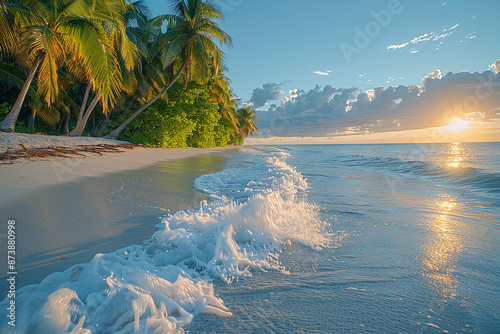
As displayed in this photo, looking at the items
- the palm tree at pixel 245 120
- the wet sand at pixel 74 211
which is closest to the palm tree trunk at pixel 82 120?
the wet sand at pixel 74 211

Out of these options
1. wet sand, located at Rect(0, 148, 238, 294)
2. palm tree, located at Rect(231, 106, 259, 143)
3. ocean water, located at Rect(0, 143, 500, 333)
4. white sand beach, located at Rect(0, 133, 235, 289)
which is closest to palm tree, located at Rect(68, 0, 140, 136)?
white sand beach, located at Rect(0, 133, 235, 289)

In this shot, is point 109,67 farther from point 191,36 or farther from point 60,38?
point 191,36

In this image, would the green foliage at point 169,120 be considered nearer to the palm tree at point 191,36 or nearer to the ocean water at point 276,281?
the palm tree at point 191,36

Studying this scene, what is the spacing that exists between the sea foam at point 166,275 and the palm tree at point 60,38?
25.4ft

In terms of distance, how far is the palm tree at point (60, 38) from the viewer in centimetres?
827

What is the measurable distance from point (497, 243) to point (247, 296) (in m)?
2.71

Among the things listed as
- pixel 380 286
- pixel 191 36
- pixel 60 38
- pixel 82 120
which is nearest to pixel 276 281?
pixel 380 286

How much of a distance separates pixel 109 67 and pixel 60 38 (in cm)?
267

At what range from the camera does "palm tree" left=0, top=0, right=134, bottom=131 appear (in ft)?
27.1

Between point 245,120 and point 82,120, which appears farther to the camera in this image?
point 245,120

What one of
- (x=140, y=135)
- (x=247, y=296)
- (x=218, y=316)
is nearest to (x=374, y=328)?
(x=247, y=296)

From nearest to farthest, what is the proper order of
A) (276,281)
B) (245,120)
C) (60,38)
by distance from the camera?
1. (276,281)
2. (60,38)
3. (245,120)

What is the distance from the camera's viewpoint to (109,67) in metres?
8.84

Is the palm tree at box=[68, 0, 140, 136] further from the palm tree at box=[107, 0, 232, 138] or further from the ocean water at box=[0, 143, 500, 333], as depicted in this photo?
the ocean water at box=[0, 143, 500, 333]
